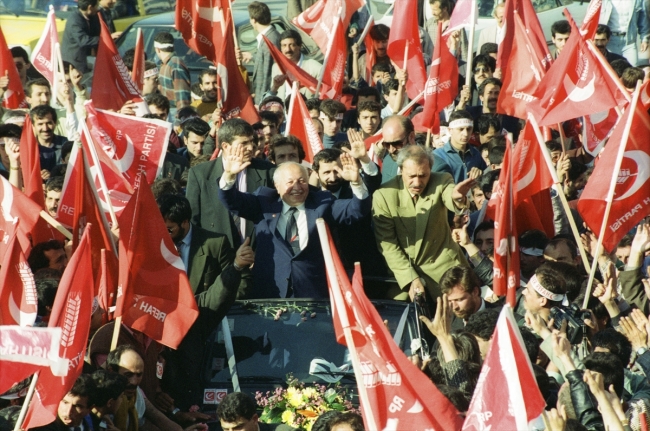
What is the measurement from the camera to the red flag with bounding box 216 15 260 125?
44.0ft

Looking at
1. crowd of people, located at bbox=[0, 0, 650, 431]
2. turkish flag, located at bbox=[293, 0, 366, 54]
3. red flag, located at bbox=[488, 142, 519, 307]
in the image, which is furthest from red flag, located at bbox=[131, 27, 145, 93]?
red flag, located at bbox=[488, 142, 519, 307]

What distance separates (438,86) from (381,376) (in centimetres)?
701

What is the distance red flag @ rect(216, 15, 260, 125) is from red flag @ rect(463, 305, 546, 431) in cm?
685

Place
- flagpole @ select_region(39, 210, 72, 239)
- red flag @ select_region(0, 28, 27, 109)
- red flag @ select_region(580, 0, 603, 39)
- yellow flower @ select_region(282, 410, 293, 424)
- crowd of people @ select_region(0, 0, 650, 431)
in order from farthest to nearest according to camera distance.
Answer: red flag @ select_region(580, 0, 603, 39) < red flag @ select_region(0, 28, 27, 109) < flagpole @ select_region(39, 210, 72, 239) < yellow flower @ select_region(282, 410, 293, 424) < crowd of people @ select_region(0, 0, 650, 431)

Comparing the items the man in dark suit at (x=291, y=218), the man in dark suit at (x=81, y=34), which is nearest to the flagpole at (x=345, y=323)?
the man in dark suit at (x=291, y=218)

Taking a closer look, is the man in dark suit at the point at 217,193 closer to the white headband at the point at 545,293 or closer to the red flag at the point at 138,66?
the white headband at the point at 545,293

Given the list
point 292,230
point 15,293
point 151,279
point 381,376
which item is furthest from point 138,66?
point 381,376

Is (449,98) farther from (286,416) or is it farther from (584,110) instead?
(286,416)

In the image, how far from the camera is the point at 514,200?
1107 centimetres

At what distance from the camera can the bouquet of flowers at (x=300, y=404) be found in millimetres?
8508

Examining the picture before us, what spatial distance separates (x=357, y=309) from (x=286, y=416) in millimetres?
1298

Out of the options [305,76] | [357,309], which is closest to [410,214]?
[357,309]

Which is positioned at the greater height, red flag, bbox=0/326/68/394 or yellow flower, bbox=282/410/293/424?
red flag, bbox=0/326/68/394

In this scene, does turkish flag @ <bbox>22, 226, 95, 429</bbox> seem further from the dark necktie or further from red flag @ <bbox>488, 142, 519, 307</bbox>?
red flag @ <bbox>488, 142, 519, 307</bbox>
